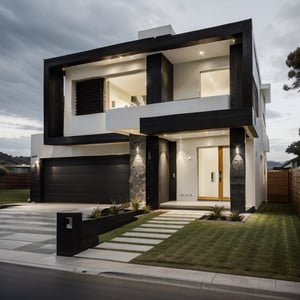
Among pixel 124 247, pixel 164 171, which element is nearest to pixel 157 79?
pixel 164 171

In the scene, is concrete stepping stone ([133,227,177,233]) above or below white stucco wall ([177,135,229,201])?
below

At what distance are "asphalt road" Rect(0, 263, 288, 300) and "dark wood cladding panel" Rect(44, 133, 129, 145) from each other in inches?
415

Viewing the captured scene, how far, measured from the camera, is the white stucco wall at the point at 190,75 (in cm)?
1438

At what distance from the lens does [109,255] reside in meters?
6.59

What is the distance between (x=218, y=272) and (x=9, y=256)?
4298 mm

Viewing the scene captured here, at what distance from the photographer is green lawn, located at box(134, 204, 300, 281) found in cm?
552

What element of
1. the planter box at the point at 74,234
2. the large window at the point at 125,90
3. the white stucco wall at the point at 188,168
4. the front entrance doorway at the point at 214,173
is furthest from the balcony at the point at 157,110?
the planter box at the point at 74,234

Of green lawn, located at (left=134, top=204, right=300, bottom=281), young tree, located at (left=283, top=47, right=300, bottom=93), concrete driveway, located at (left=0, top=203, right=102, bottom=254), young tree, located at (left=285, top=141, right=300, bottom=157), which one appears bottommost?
concrete driveway, located at (left=0, top=203, right=102, bottom=254)

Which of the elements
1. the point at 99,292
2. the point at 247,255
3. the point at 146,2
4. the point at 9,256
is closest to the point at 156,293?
the point at 99,292

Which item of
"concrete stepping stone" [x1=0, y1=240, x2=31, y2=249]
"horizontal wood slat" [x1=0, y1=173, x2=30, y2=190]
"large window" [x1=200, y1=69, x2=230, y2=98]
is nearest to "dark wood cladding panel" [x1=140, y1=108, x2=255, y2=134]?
"large window" [x1=200, y1=69, x2=230, y2=98]

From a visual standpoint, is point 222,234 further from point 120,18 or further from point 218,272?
point 120,18

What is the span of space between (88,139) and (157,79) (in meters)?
4.94

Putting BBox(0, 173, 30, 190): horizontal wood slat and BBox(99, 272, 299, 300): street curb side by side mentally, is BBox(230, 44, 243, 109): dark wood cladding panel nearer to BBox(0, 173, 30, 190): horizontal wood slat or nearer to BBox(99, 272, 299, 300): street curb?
BBox(99, 272, 299, 300): street curb

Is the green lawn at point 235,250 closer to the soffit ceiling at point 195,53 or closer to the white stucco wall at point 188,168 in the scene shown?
the white stucco wall at point 188,168
